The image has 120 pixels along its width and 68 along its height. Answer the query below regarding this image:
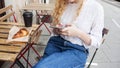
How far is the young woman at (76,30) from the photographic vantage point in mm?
1677

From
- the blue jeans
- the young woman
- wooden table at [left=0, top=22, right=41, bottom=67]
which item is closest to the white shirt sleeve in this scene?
the young woman

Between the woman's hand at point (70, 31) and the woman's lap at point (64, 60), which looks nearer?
the woman's lap at point (64, 60)

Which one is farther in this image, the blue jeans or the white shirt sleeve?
the white shirt sleeve

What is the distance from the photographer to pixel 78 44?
5.79ft

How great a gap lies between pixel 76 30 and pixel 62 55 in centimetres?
24

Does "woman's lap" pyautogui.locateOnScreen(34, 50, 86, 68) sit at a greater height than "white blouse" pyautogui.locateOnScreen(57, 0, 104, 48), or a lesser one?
lesser

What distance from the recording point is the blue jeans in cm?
155

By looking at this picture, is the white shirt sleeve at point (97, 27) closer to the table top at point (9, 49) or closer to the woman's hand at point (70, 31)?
the woman's hand at point (70, 31)

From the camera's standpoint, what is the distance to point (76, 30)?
5.57 feet

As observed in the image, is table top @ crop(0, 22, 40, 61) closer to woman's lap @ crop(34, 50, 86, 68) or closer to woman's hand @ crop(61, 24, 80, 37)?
woman's lap @ crop(34, 50, 86, 68)

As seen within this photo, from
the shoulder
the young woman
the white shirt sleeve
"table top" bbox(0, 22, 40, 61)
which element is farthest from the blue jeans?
the shoulder

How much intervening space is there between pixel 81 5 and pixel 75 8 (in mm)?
66

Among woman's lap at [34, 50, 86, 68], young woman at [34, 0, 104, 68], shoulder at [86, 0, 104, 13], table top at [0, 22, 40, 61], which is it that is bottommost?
table top at [0, 22, 40, 61]

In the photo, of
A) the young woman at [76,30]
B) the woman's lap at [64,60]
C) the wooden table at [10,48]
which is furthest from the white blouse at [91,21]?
the wooden table at [10,48]
